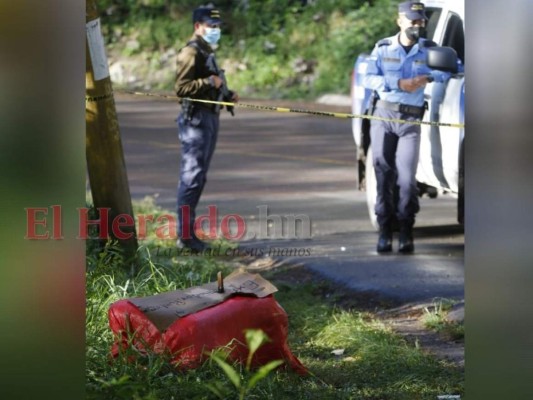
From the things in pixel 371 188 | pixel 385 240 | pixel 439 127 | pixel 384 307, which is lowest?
pixel 384 307

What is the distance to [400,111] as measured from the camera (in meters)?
10.2

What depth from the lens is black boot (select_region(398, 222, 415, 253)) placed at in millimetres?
10391

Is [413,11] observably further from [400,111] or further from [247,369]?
[247,369]

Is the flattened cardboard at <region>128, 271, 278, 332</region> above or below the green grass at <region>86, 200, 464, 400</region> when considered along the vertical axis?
above

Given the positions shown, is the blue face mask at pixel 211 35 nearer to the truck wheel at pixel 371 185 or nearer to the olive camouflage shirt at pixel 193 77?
the olive camouflage shirt at pixel 193 77

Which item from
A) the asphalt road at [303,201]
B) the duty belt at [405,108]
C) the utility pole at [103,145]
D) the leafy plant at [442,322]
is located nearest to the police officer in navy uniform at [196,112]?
the asphalt road at [303,201]

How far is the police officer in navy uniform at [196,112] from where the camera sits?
33.8 ft

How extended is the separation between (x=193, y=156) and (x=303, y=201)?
283 centimetres

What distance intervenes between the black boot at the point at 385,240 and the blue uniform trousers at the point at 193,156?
1.49 m

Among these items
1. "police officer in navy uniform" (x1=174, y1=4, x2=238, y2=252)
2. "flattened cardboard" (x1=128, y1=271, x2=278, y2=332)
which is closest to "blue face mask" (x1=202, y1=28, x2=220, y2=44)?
"police officer in navy uniform" (x1=174, y1=4, x2=238, y2=252)

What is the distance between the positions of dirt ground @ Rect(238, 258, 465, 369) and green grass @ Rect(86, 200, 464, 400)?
0.31ft

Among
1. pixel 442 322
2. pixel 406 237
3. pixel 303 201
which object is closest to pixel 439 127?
pixel 406 237

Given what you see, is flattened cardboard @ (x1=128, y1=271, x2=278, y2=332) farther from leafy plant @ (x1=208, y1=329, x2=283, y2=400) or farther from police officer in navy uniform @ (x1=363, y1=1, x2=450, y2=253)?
police officer in navy uniform @ (x1=363, y1=1, x2=450, y2=253)

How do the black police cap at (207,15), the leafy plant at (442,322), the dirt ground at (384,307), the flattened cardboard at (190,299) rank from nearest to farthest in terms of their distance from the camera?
the flattened cardboard at (190,299)
the dirt ground at (384,307)
the leafy plant at (442,322)
the black police cap at (207,15)
